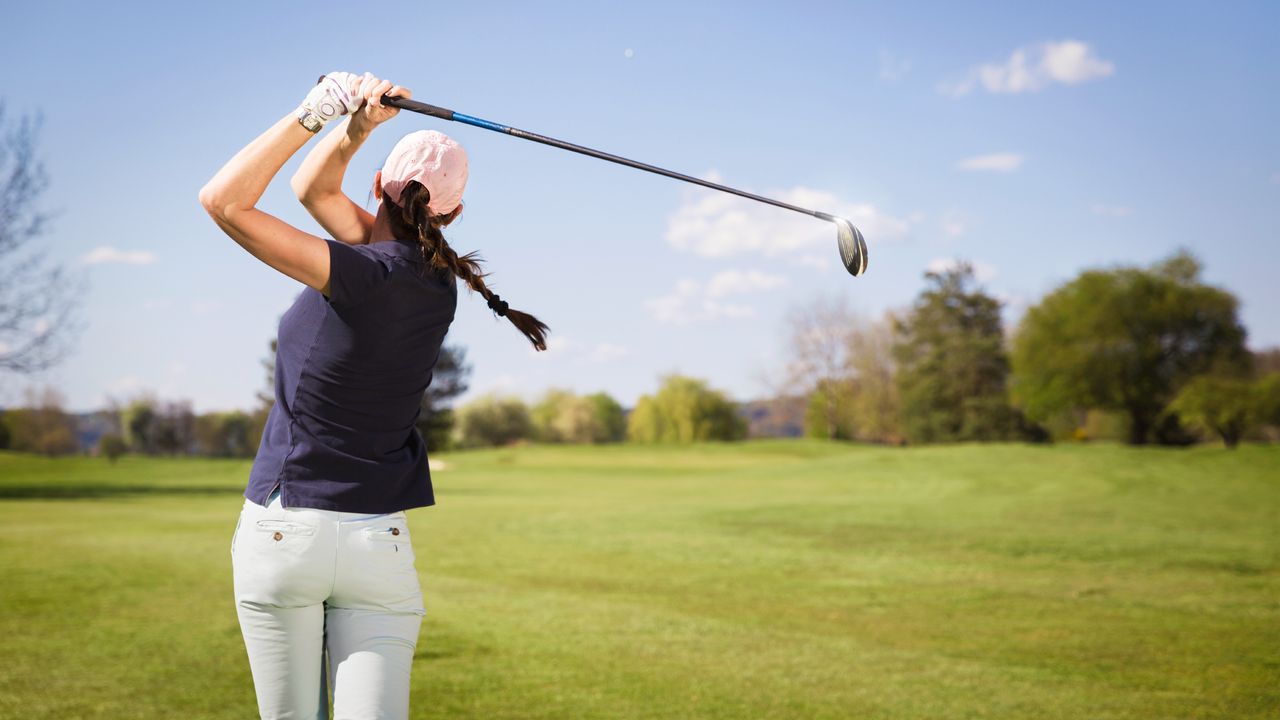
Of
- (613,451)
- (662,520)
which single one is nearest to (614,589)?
(662,520)

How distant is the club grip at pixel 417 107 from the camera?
2.49 m

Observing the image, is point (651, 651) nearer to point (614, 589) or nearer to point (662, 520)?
point (614, 589)

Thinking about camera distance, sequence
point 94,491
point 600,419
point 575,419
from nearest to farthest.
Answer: point 94,491 → point 575,419 → point 600,419

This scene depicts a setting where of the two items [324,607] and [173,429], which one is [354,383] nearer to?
[324,607]

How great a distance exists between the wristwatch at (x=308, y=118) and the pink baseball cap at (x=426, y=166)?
215 mm

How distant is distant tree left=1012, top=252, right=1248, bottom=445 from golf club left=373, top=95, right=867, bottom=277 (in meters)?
36.2

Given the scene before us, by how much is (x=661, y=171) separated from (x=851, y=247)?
35.2 inches

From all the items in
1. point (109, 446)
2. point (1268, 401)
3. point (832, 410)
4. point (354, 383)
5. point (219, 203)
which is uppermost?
point (832, 410)

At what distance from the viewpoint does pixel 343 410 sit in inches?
92.4

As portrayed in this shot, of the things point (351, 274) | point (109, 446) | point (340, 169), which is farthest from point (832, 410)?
point (351, 274)

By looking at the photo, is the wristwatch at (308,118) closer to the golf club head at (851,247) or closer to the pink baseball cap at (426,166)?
the pink baseball cap at (426,166)

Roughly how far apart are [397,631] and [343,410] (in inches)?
19.8

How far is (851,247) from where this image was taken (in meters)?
3.76

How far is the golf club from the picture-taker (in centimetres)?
267
